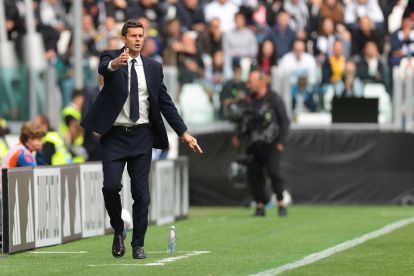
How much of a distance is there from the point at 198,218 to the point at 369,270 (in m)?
9.63

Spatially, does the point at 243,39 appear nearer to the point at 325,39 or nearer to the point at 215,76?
the point at 325,39

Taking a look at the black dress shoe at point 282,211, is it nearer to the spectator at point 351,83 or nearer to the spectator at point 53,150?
the spectator at point 53,150

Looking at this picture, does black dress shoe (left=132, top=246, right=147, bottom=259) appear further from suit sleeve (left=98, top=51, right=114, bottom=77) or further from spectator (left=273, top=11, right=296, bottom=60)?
spectator (left=273, top=11, right=296, bottom=60)

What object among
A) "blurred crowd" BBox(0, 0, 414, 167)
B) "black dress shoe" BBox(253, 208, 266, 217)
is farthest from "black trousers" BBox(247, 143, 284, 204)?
"blurred crowd" BBox(0, 0, 414, 167)

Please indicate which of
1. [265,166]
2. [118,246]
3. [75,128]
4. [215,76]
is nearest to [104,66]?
[118,246]

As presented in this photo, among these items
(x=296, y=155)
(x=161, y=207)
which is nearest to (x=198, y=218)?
(x=161, y=207)

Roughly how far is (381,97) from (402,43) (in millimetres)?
1692

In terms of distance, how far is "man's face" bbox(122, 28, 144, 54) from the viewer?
12.9 meters

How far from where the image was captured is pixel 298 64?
26641 millimetres

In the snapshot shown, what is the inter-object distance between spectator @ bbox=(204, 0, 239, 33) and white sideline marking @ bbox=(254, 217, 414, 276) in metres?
10.3

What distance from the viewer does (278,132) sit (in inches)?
853

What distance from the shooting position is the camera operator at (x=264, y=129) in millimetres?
21578

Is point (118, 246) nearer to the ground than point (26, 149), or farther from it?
nearer to the ground

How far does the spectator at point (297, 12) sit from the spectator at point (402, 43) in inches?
100
